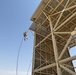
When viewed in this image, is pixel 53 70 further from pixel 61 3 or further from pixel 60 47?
pixel 61 3

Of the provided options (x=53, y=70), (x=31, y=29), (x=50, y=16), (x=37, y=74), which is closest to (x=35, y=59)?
(x=37, y=74)

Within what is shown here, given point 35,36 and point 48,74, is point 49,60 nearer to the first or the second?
point 48,74

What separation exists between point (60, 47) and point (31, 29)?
5.09 m

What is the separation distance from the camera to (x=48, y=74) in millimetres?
13422

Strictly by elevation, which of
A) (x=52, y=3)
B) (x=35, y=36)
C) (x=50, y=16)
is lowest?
(x=35, y=36)

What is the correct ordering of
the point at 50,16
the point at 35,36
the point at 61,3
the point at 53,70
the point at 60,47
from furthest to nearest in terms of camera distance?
the point at 60,47
the point at 35,36
the point at 53,70
the point at 50,16
the point at 61,3

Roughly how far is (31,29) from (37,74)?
6.12 meters

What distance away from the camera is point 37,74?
1254cm

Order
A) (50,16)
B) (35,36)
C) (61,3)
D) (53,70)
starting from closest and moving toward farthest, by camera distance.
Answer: (61,3) → (50,16) → (53,70) → (35,36)

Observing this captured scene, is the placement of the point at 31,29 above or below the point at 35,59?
above

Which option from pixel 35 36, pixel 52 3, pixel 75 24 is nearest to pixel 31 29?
pixel 35 36

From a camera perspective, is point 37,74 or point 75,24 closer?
point 37,74

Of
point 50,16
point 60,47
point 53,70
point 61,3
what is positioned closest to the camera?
point 61,3

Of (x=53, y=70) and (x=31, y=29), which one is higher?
(x=31, y=29)
